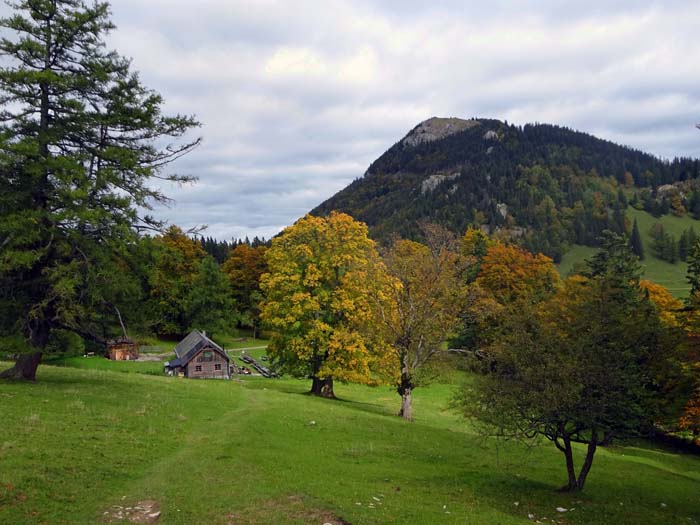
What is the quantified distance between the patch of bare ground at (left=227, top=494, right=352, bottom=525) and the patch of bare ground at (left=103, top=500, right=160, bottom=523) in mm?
1879

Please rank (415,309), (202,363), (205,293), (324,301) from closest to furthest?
1. (415,309)
2. (324,301)
3. (202,363)
4. (205,293)

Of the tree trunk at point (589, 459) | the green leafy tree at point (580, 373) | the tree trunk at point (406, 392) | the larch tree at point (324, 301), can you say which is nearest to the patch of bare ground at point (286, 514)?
the green leafy tree at point (580, 373)

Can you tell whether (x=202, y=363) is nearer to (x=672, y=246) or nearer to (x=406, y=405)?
(x=406, y=405)

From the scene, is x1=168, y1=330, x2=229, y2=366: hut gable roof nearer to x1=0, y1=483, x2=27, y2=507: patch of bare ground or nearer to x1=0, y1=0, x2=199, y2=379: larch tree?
x1=0, y1=0, x2=199, y2=379: larch tree

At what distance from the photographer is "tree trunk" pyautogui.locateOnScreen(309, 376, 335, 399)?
1563 inches

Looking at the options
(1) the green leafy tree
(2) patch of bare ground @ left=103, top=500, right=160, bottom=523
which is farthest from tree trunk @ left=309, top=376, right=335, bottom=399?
(2) patch of bare ground @ left=103, top=500, right=160, bottom=523

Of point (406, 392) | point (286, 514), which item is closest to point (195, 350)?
point (406, 392)

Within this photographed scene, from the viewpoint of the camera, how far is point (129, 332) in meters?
24.4

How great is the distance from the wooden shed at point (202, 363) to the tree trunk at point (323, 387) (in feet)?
57.5

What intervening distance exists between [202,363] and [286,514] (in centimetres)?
4386

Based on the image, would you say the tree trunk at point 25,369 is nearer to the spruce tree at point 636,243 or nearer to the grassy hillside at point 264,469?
the grassy hillside at point 264,469

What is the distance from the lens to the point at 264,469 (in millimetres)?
17062

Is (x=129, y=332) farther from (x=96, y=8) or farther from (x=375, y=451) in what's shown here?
(x=96, y=8)

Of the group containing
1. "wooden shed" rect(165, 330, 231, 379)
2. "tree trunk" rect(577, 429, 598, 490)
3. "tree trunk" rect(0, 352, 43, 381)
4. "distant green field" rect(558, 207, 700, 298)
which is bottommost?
"wooden shed" rect(165, 330, 231, 379)
